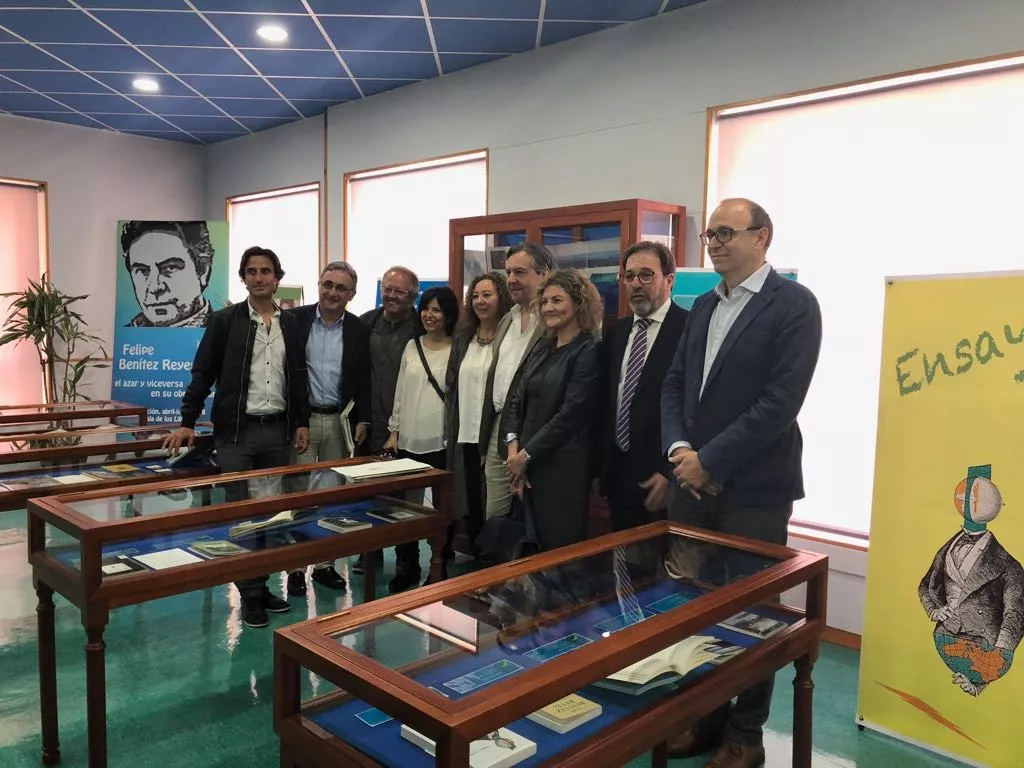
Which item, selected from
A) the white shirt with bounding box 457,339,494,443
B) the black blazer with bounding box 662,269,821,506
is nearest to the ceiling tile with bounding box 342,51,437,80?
the white shirt with bounding box 457,339,494,443

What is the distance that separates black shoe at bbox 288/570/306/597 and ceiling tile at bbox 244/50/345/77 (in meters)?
3.13

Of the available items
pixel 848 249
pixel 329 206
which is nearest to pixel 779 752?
pixel 848 249

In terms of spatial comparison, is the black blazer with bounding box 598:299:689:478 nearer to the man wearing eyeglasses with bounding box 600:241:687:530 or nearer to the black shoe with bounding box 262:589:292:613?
the man wearing eyeglasses with bounding box 600:241:687:530

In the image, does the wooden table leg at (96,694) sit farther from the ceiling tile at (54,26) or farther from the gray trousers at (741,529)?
the ceiling tile at (54,26)

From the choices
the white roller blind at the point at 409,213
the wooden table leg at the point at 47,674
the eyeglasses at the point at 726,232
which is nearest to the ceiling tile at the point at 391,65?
the white roller blind at the point at 409,213

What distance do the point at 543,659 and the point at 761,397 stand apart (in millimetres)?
1169

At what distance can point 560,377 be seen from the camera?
2848mm

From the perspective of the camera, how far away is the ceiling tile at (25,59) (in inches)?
189

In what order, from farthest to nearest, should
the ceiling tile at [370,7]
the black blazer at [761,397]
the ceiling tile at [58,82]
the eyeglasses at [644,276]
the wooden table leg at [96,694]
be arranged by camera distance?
the ceiling tile at [58,82] < the ceiling tile at [370,7] < the eyeglasses at [644,276] < the black blazer at [761,397] < the wooden table leg at [96,694]

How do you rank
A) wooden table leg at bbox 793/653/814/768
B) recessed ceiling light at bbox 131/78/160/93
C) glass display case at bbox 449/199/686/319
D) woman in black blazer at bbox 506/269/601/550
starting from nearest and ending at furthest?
wooden table leg at bbox 793/653/814/768 → woman in black blazer at bbox 506/269/601/550 → glass display case at bbox 449/199/686/319 → recessed ceiling light at bbox 131/78/160/93

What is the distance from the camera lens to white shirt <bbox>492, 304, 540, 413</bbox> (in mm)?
3201

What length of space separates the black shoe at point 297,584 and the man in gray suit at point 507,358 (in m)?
1.11

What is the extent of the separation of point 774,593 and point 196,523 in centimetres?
153

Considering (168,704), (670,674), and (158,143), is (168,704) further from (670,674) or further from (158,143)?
(158,143)
